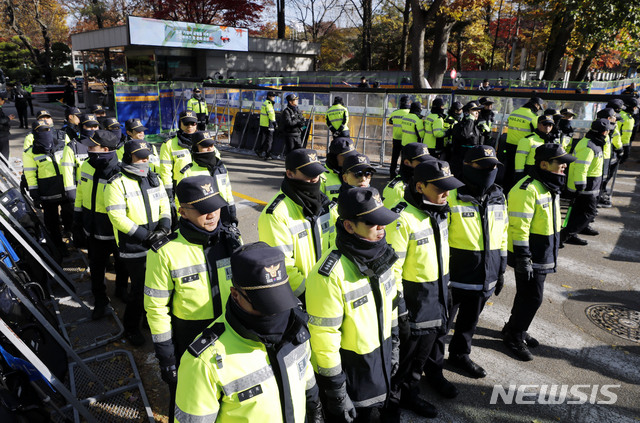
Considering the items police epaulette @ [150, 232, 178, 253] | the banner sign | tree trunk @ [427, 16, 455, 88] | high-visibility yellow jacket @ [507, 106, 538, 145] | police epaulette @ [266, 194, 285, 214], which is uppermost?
the banner sign

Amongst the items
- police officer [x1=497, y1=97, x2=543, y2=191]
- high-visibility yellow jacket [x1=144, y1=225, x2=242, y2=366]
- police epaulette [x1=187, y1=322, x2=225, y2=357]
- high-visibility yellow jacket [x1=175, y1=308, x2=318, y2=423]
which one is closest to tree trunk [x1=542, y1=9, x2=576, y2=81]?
police officer [x1=497, y1=97, x2=543, y2=191]

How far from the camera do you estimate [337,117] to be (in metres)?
12.8

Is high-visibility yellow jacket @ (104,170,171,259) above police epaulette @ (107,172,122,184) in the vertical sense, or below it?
below

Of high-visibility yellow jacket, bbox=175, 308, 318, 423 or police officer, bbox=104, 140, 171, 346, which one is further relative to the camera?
police officer, bbox=104, 140, 171, 346

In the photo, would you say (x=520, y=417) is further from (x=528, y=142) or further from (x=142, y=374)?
(x=528, y=142)

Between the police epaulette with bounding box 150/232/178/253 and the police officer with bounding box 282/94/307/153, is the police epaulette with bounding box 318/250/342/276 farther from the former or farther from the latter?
the police officer with bounding box 282/94/307/153

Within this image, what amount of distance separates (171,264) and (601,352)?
16.1 ft

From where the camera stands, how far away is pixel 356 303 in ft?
9.68

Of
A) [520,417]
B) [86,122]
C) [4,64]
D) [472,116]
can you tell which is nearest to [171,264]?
[520,417]

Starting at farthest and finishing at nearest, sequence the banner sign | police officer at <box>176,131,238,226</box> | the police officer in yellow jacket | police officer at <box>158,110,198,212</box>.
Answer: the banner sign → police officer at <box>158,110,198,212</box> → the police officer in yellow jacket → police officer at <box>176,131,238,226</box>

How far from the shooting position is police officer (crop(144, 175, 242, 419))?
3.28 meters

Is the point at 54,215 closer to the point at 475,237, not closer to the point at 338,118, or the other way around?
the point at 475,237

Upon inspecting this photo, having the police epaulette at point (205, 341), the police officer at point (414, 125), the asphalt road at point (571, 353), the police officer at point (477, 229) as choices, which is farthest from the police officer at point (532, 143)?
the police epaulette at point (205, 341)

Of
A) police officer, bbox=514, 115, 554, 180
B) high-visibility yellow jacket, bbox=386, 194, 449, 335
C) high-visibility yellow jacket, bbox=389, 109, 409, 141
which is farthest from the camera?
high-visibility yellow jacket, bbox=389, 109, 409, 141
